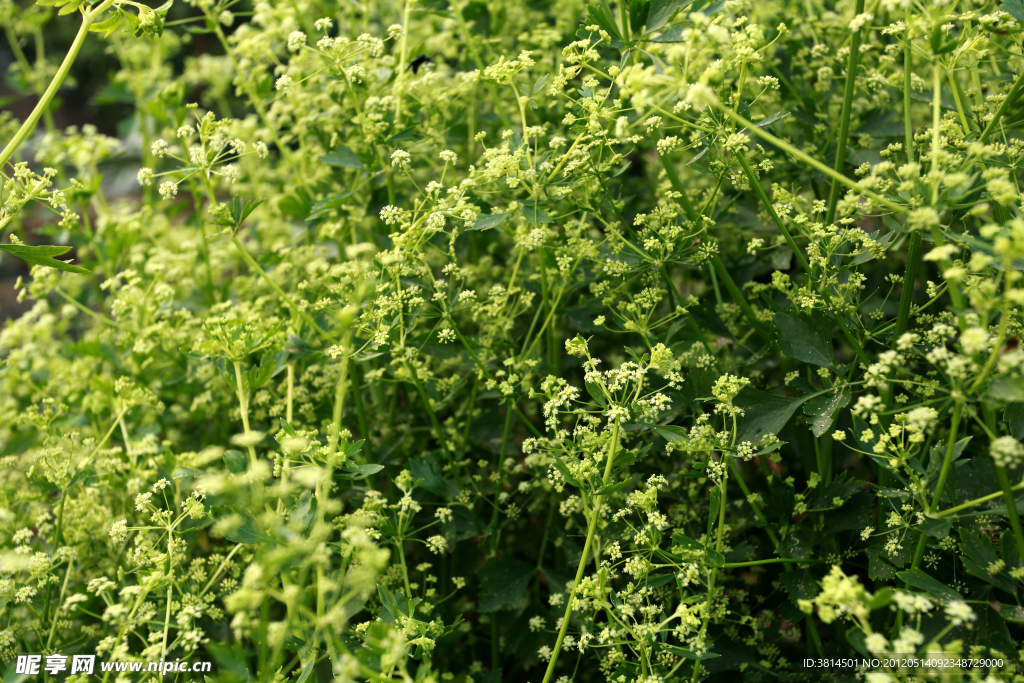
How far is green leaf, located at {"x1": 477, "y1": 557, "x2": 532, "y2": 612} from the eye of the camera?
54.4 inches

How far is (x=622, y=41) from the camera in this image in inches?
49.4

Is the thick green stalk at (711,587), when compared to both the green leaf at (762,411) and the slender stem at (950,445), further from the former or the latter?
the slender stem at (950,445)

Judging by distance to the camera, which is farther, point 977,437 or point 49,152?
point 49,152

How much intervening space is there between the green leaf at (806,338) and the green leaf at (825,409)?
0.18 ft

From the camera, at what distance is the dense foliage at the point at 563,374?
0.99 m

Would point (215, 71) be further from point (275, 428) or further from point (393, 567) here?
point (393, 567)

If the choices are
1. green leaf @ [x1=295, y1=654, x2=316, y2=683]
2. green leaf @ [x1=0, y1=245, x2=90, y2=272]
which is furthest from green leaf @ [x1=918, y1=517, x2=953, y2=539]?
green leaf @ [x1=0, y1=245, x2=90, y2=272]

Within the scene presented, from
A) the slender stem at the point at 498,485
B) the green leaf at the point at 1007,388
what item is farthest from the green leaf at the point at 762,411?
the slender stem at the point at 498,485

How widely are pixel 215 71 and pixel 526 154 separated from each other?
1.70m

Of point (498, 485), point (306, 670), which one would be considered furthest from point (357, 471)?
point (498, 485)

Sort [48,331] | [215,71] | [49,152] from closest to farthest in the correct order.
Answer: [48,331] → [49,152] → [215,71]

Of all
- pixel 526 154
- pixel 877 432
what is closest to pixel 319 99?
pixel 526 154

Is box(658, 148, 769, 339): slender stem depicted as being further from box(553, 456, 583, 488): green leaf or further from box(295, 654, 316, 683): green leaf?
box(295, 654, 316, 683): green leaf

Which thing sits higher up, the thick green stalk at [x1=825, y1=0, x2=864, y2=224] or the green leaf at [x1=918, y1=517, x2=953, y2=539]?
the thick green stalk at [x1=825, y1=0, x2=864, y2=224]
